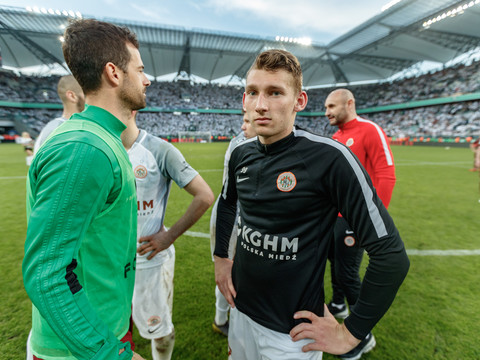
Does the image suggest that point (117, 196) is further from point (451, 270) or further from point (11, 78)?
point (11, 78)

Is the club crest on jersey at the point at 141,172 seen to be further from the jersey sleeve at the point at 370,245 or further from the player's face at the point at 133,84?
the jersey sleeve at the point at 370,245

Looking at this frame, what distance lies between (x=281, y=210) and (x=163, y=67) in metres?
50.7

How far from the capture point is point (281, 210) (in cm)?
137

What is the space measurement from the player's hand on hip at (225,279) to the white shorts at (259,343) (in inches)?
3.8

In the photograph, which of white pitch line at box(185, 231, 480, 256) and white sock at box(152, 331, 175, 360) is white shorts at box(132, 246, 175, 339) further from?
white pitch line at box(185, 231, 480, 256)

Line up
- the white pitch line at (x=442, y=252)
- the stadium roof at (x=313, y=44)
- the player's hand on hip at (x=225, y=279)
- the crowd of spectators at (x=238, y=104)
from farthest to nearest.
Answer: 1. the crowd of spectators at (x=238, y=104)
2. the stadium roof at (x=313, y=44)
3. the white pitch line at (x=442, y=252)
4. the player's hand on hip at (x=225, y=279)

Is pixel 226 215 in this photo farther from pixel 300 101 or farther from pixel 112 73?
pixel 112 73

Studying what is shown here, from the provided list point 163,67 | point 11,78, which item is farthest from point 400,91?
point 11,78

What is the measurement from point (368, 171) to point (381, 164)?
0.16m

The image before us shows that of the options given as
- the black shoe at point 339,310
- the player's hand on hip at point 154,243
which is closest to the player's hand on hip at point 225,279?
the player's hand on hip at point 154,243

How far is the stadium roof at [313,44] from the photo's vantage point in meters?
27.8

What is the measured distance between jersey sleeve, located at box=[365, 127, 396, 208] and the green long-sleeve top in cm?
249

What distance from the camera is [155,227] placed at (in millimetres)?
2127

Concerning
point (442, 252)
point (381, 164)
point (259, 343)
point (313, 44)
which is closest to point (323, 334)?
point (259, 343)
